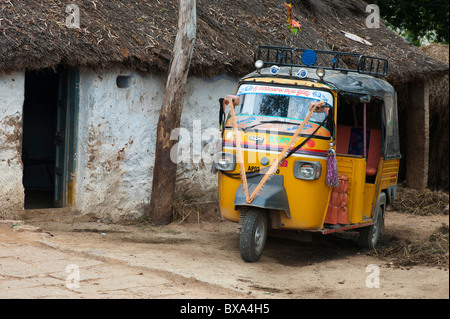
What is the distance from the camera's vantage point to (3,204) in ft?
29.2

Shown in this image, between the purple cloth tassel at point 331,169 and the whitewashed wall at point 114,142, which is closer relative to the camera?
the purple cloth tassel at point 331,169

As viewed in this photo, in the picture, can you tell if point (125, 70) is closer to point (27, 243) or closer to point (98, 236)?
point (98, 236)

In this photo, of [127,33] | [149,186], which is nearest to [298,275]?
[149,186]

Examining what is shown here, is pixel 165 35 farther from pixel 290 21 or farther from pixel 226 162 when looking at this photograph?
pixel 226 162

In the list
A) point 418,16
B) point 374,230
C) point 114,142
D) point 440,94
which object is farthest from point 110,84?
point 418,16

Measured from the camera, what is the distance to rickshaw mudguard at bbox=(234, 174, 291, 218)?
7.53m

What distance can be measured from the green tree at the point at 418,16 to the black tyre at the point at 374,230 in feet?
36.4

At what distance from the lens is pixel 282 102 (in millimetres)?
8180

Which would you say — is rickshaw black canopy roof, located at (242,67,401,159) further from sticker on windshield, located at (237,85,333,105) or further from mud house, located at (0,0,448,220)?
mud house, located at (0,0,448,220)

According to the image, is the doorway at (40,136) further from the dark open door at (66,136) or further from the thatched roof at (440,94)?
the thatched roof at (440,94)

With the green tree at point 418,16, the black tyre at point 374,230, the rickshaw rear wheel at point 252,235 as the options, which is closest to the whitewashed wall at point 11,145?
the rickshaw rear wheel at point 252,235

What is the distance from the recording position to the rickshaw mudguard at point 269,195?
7527mm

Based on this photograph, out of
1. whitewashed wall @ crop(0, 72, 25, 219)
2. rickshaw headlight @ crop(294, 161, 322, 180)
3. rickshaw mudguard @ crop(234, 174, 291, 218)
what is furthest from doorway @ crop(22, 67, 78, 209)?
rickshaw headlight @ crop(294, 161, 322, 180)

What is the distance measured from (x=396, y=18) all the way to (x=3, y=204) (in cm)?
1481
